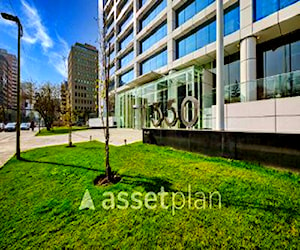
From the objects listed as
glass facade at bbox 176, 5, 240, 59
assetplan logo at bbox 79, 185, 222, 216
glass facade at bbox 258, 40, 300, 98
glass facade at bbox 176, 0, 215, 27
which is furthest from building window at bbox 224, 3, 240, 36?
assetplan logo at bbox 79, 185, 222, 216

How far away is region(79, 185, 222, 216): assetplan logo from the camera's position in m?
A: 3.93

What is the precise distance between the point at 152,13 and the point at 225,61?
17.0 meters

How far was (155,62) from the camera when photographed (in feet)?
88.5

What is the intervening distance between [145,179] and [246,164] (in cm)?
395

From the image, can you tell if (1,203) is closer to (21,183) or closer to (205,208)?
(21,183)

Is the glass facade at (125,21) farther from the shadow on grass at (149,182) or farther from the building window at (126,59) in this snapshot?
the shadow on grass at (149,182)

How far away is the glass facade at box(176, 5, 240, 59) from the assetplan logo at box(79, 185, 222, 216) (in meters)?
17.0

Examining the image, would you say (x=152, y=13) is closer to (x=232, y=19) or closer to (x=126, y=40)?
(x=126, y=40)

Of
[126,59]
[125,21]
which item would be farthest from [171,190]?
[125,21]

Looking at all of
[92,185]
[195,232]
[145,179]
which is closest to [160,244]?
[195,232]

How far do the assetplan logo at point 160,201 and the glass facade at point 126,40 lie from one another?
3515 centimetres

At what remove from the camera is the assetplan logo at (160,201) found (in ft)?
12.9

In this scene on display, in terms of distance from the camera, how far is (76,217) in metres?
3.83

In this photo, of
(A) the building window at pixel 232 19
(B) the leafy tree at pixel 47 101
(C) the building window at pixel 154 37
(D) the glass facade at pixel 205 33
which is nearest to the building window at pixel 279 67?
(A) the building window at pixel 232 19
